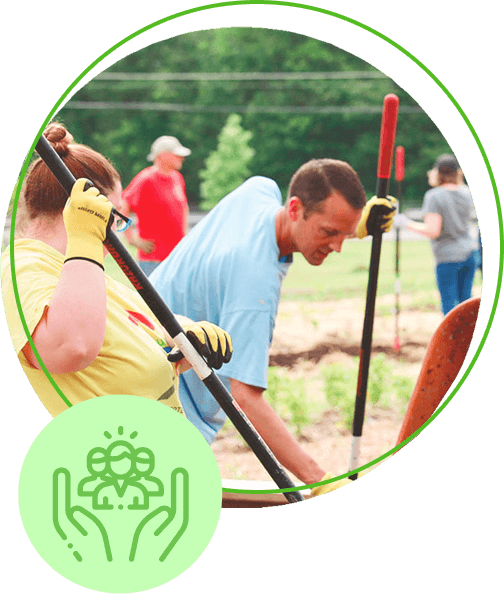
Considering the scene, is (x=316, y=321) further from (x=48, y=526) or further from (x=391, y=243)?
(x=48, y=526)

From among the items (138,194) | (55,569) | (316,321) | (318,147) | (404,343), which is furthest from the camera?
(404,343)

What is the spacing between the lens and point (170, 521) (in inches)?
44.1

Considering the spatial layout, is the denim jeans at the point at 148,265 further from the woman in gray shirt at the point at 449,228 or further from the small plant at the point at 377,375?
the small plant at the point at 377,375

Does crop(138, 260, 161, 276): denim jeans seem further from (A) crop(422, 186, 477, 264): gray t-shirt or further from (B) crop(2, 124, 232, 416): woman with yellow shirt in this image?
(A) crop(422, 186, 477, 264): gray t-shirt

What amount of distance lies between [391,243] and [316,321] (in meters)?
0.30

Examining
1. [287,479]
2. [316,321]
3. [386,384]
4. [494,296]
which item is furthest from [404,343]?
[287,479]

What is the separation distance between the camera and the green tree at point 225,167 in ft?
4.76

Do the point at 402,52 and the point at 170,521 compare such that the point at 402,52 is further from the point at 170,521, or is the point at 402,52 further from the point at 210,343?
the point at 170,521

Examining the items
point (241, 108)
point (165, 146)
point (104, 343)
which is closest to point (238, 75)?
point (241, 108)

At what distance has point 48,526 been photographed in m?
1.11

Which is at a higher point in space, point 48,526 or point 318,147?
point 318,147

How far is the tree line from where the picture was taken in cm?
141

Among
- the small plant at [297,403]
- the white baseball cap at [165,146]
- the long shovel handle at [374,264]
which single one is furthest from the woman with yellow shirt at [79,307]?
the small plant at [297,403]

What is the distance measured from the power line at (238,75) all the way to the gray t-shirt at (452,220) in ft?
1.04
